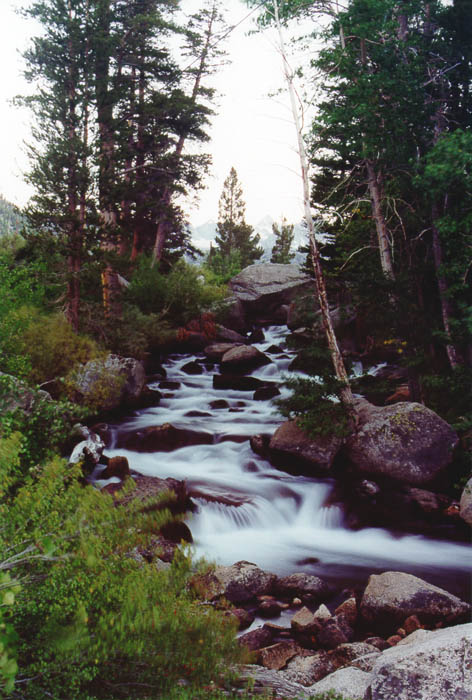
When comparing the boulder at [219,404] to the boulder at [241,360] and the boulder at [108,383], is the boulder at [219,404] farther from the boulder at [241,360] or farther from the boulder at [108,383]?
the boulder at [241,360]

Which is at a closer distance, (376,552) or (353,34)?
(376,552)

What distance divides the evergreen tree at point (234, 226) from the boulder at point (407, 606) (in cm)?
4856

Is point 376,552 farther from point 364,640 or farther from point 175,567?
point 175,567

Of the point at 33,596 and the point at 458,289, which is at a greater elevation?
the point at 458,289

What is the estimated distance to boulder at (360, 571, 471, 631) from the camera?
223 inches

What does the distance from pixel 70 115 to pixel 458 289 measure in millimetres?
11343

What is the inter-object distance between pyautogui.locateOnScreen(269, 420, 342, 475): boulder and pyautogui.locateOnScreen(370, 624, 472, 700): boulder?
7059 millimetres

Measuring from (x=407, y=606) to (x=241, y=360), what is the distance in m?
13.1

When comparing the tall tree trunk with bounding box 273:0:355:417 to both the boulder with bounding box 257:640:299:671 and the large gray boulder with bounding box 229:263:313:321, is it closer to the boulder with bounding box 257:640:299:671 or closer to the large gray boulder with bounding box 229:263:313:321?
the boulder with bounding box 257:640:299:671

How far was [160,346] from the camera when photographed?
20.0m

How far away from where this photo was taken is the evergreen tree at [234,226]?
2137 inches

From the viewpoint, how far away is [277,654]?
5.06 m

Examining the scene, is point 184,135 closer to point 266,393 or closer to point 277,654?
point 266,393

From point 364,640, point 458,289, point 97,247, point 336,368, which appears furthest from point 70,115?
point 364,640
